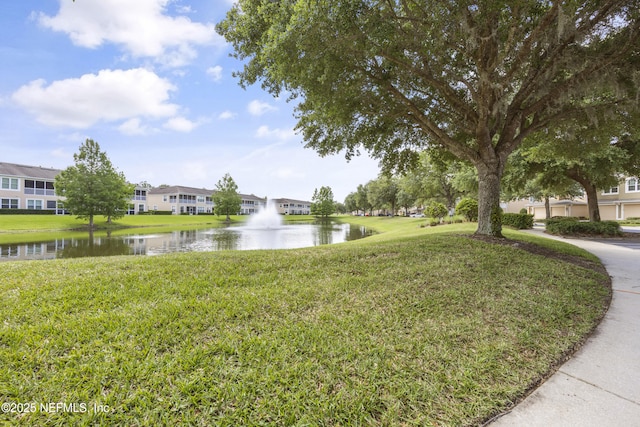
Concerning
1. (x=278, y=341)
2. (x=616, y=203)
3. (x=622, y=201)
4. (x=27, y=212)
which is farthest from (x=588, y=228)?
(x=27, y=212)

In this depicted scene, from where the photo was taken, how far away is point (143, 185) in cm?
5706

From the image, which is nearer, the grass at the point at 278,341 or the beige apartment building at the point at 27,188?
the grass at the point at 278,341

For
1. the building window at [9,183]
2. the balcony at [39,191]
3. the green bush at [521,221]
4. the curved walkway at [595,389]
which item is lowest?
the curved walkway at [595,389]

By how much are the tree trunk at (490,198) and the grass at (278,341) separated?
12.6ft

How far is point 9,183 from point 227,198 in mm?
25591

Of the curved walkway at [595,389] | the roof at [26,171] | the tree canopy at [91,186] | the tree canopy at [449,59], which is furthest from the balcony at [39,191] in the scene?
the curved walkway at [595,389]

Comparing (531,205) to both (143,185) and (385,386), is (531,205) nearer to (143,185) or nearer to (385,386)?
(385,386)

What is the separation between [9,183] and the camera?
34094mm

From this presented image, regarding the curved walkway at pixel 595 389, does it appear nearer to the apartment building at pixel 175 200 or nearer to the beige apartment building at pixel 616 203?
the beige apartment building at pixel 616 203

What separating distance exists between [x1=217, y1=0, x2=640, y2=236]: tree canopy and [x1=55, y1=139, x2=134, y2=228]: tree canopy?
100 feet

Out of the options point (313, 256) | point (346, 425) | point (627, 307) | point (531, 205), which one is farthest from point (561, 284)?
point (531, 205)

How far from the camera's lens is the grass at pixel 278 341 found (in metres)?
2.14

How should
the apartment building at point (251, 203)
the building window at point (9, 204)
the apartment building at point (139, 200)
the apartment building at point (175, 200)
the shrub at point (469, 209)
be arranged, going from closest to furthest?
the shrub at point (469, 209) < the building window at point (9, 204) < the apartment building at point (139, 200) < the apartment building at point (175, 200) < the apartment building at point (251, 203)

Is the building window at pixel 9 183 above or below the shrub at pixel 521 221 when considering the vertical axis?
above
